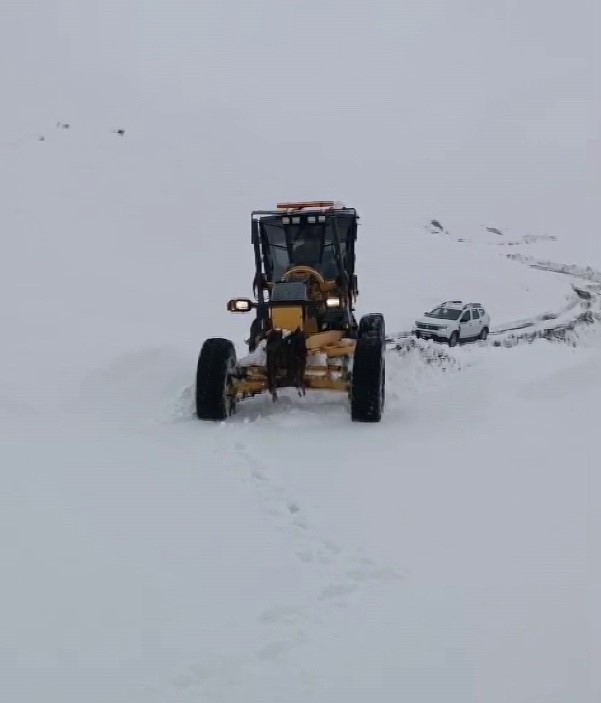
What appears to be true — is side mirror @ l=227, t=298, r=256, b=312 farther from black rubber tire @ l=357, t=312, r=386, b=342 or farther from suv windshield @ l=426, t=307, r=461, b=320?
suv windshield @ l=426, t=307, r=461, b=320

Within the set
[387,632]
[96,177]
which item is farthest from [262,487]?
[96,177]

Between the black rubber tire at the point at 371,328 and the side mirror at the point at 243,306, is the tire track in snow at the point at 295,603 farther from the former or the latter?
the black rubber tire at the point at 371,328

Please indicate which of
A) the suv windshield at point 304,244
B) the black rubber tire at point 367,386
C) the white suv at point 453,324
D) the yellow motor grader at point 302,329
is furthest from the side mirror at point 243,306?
the white suv at point 453,324

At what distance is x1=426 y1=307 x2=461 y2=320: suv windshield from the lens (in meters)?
22.6

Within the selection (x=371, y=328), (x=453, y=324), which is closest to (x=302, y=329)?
(x=371, y=328)

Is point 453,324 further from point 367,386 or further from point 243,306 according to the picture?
point 367,386

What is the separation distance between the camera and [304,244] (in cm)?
1039

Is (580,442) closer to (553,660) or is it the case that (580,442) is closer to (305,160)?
(553,660)

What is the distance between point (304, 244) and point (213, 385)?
2.69 m

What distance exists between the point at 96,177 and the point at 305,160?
750 inches

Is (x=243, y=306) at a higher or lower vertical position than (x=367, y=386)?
higher

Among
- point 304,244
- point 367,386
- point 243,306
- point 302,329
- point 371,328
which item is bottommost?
point 367,386

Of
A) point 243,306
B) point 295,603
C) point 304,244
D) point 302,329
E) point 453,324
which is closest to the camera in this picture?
point 295,603

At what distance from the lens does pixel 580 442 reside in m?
7.12
